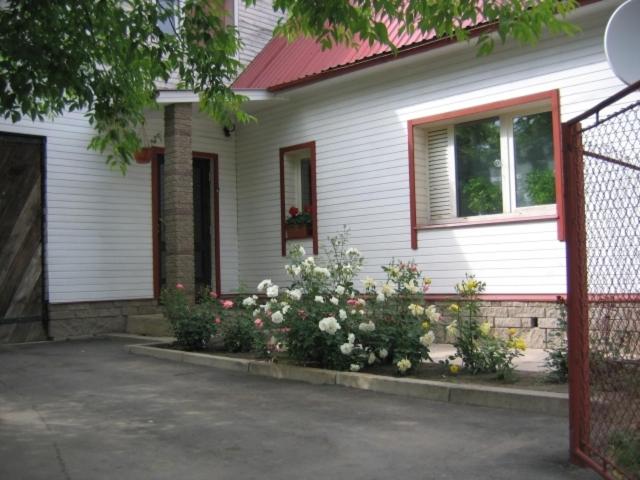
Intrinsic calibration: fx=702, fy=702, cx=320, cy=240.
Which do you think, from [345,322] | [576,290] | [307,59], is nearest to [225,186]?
[307,59]

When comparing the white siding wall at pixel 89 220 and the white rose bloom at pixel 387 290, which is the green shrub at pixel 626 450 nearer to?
the white rose bloom at pixel 387 290

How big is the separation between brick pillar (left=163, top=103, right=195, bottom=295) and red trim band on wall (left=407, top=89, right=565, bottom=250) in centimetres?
363

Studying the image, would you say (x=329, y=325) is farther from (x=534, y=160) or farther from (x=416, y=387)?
(x=534, y=160)

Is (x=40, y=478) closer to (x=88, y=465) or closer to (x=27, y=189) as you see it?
(x=88, y=465)

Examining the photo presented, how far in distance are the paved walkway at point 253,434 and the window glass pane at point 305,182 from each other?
5.84m

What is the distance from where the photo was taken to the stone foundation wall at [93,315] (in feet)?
38.1

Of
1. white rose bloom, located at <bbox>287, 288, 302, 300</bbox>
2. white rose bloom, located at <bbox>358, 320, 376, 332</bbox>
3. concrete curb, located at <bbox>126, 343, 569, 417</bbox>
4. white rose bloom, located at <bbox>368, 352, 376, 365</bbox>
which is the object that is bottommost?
concrete curb, located at <bbox>126, 343, 569, 417</bbox>

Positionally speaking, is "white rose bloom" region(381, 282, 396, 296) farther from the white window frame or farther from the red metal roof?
the red metal roof

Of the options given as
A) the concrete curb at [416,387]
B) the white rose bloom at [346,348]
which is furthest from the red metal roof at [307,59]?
the concrete curb at [416,387]

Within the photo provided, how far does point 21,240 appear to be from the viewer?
1130cm

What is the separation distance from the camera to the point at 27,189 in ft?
37.4

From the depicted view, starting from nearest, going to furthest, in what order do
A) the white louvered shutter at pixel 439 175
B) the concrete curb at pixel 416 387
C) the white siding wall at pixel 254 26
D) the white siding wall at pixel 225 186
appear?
→ the concrete curb at pixel 416 387 → the white louvered shutter at pixel 439 175 → the white siding wall at pixel 225 186 → the white siding wall at pixel 254 26

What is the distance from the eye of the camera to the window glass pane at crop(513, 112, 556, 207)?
30.9 ft

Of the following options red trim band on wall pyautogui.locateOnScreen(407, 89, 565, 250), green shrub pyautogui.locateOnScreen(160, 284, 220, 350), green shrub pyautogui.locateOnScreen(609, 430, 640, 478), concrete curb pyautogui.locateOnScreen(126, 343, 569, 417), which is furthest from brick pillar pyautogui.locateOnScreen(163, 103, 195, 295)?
green shrub pyautogui.locateOnScreen(609, 430, 640, 478)
